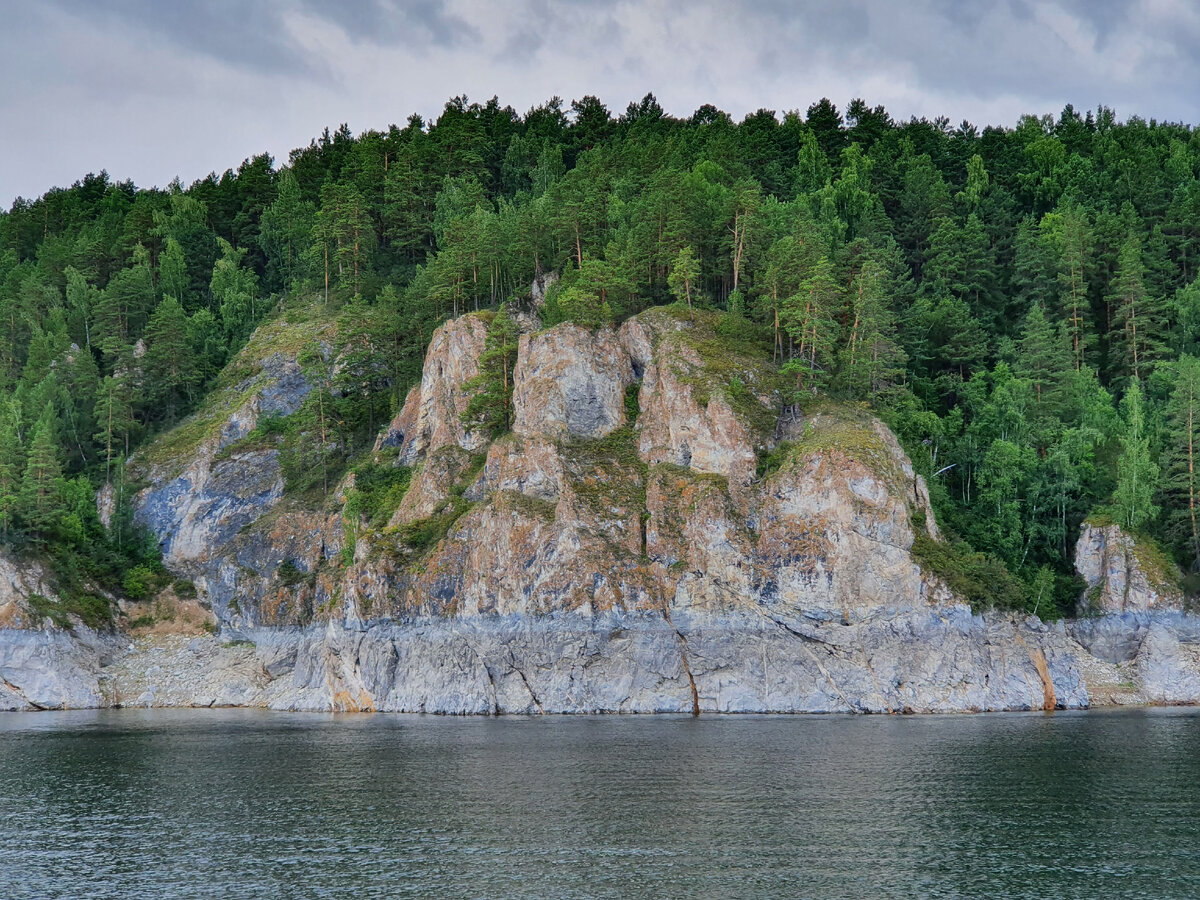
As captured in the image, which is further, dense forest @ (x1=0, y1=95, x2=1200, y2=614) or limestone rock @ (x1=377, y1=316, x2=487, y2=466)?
limestone rock @ (x1=377, y1=316, x2=487, y2=466)

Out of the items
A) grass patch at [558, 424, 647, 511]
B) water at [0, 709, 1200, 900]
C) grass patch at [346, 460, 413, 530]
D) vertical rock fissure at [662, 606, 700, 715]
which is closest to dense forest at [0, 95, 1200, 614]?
grass patch at [346, 460, 413, 530]

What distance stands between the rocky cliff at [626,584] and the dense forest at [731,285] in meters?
5.03

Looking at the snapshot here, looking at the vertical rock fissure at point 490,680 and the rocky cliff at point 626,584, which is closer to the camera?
the rocky cliff at point 626,584

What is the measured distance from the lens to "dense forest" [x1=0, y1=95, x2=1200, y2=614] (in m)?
89.2

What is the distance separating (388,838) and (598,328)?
6046cm

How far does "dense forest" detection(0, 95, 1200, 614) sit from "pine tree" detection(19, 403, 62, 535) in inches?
11.4

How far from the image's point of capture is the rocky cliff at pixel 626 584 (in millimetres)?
73625

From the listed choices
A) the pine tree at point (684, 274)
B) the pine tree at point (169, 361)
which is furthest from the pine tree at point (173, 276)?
the pine tree at point (684, 274)

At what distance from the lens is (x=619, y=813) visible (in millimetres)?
40406

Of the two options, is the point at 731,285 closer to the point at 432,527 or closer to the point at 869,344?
the point at 869,344

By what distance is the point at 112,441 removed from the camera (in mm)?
113250

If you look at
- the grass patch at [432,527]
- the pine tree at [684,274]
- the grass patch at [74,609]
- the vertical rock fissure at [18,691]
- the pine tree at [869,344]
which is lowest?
the vertical rock fissure at [18,691]

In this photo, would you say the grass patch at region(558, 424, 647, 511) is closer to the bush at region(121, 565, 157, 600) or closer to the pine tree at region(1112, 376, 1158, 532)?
the pine tree at region(1112, 376, 1158, 532)

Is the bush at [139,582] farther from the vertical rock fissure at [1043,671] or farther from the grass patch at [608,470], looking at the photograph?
the vertical rock fissure at [1043,671]
